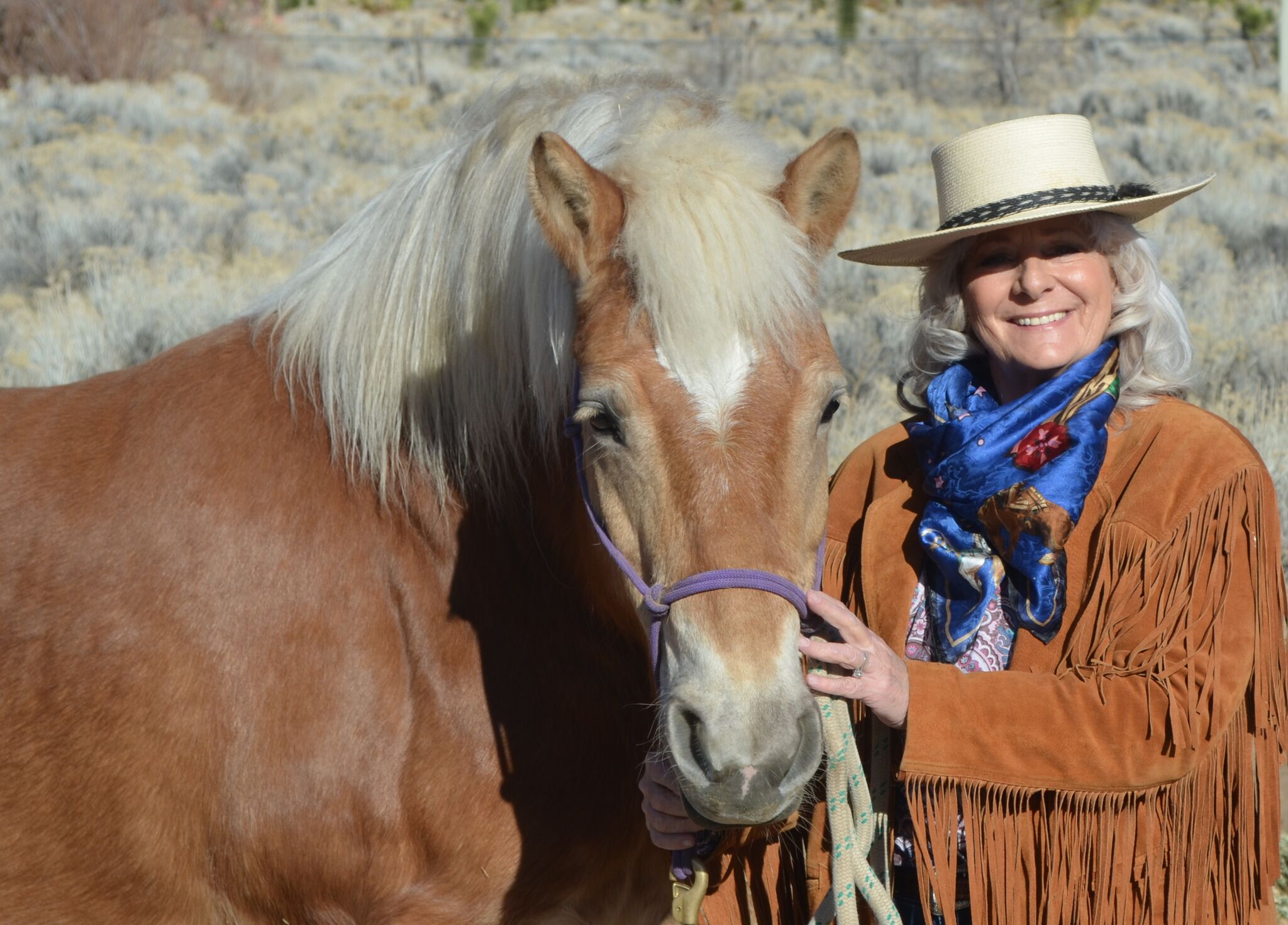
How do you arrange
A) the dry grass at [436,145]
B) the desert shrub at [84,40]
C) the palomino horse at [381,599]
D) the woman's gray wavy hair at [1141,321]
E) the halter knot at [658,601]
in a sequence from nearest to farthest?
the halter knot at [658,601]
the palomino horse at [381,599]
the woman's gray wavy hair at [1141,321]
the dry grass at [436,145]
the desert shrub at [84,40]

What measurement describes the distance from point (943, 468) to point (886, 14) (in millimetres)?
32643

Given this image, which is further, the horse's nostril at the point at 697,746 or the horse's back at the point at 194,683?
the horse's back at the point at 194,683

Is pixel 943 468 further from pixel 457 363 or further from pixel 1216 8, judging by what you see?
pixel 1216 8

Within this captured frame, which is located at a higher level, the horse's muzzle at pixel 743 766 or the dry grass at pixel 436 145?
the horse's muzzle at pixel 743 766

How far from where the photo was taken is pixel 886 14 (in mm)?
31844

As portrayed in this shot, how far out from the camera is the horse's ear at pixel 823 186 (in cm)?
199

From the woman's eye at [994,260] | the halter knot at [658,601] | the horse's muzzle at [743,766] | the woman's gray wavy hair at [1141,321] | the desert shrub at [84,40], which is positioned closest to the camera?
the horse's muzzle at [743,766]

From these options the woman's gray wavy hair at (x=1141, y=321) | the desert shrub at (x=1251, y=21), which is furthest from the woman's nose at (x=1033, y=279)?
the desert shrub at (x=1251, y=21)

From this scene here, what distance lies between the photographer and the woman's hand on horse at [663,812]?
76.1 inches

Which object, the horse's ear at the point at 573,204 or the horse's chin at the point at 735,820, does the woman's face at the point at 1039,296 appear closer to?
the horse's ear at the point at 573,204

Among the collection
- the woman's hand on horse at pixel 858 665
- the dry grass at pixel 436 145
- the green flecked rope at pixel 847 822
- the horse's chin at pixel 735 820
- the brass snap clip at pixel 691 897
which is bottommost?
the dry grass at pixel 436 145

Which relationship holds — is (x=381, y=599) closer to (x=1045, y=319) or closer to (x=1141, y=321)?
(x=1045, y=319)

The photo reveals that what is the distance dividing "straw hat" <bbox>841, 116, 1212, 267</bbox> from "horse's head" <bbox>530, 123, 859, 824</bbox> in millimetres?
505

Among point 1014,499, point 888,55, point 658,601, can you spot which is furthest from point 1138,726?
point 888,55
